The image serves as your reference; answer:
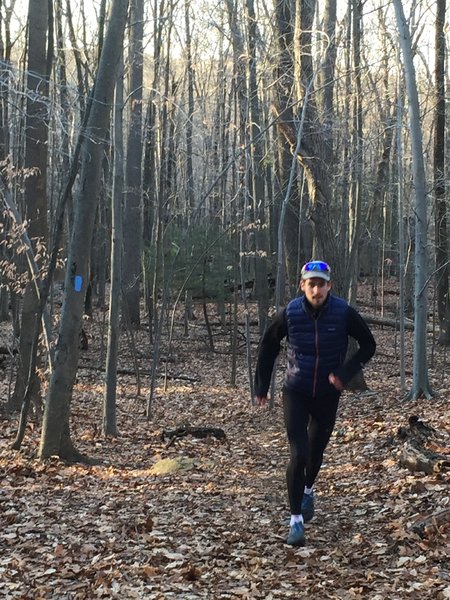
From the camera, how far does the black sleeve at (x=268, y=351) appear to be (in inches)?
202

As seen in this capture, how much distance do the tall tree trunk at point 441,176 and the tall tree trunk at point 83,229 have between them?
10.4m

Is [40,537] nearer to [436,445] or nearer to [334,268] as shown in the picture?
[436,445]

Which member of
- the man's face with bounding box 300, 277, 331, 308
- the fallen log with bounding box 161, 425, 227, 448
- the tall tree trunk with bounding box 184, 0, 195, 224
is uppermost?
the tall tree trunk with bounding box 184, 0, 195, 224

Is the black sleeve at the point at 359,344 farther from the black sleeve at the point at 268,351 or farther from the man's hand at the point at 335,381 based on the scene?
the black sleeve at the point at 268,351

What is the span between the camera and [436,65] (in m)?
17.4

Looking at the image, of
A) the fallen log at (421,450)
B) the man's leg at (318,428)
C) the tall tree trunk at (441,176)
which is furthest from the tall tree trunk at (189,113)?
the man's leg at (318,428)

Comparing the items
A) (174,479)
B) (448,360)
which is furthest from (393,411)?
(448,360)

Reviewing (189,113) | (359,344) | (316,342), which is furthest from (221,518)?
(189,113)

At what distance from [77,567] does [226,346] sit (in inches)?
652

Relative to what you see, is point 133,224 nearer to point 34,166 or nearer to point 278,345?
point 34,166

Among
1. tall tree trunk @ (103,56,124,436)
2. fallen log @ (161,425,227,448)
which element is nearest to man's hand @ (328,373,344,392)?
fallen log @ (161,425,227,448)

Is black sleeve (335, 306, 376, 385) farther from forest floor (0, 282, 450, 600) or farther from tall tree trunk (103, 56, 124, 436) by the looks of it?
tall tree trunk (103, 56, 124, 436)

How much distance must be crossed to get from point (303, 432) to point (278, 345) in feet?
2.25

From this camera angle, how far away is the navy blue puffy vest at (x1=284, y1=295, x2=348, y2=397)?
16.4 feet
